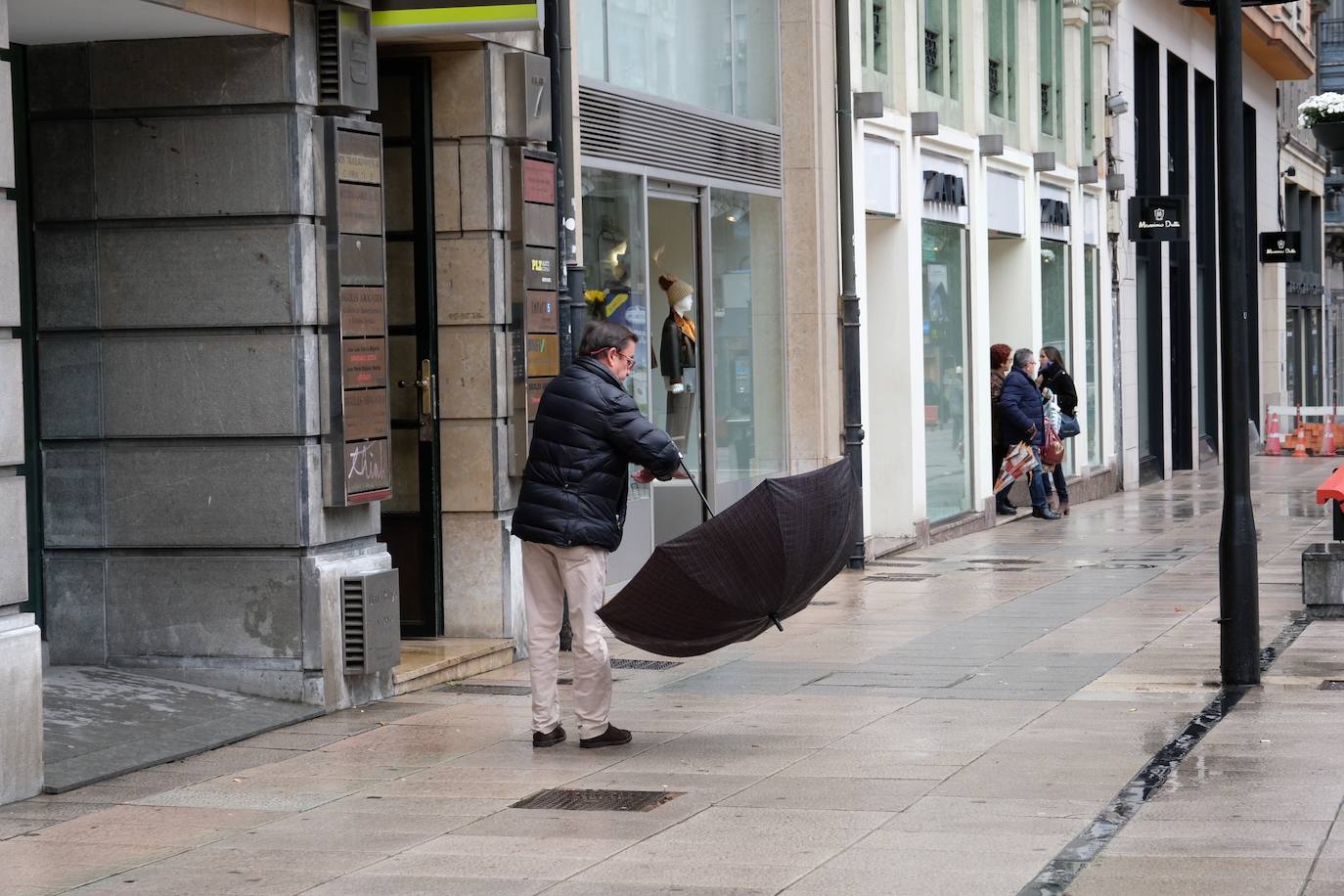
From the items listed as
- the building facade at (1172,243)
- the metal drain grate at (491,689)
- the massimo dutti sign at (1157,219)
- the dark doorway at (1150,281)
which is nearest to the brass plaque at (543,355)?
the metal drain grate at (491,689)

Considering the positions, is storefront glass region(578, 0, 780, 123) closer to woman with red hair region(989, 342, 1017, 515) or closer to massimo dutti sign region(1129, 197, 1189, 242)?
woman with red hair region(989, 342, 1017, 515)

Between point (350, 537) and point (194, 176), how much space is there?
1.93m

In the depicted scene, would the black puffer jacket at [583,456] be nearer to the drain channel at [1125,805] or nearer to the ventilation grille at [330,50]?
the ventilation grille at [330,50]

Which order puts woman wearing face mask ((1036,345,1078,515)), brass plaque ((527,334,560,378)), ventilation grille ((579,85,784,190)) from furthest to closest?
woman wearing face mask ((1036,345,1078,515)) → ventilation grille ((579,85,784,190)) → brass plaque ((527,334,560,378))

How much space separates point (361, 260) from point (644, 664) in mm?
2966

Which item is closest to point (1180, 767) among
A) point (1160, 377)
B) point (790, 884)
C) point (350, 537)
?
point (790, 884)

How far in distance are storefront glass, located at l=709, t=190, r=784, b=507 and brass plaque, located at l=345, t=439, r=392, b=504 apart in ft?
19.8

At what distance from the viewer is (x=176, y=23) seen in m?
9.72

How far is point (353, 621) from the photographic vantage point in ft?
33.7

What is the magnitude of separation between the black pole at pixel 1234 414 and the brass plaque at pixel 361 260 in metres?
4.15

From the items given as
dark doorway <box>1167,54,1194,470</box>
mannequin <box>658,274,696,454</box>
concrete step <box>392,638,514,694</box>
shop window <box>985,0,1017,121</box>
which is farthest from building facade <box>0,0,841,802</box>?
dark doorway <box>1167,54,1194,470</box>

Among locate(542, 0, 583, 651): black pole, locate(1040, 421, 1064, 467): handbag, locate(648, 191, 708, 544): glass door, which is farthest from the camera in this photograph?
locate(1040, 421, 1064, 467): handbag

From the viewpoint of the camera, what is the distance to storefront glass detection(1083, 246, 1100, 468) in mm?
27609

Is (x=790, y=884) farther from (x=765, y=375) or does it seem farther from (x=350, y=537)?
(x=765, y=375)
